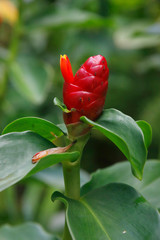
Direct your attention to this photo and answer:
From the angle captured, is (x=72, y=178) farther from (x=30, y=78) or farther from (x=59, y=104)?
(x=30, y=78)

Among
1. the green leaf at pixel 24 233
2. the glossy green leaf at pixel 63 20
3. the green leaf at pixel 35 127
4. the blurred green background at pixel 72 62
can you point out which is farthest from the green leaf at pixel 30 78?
the green leaf at pixel 35 127

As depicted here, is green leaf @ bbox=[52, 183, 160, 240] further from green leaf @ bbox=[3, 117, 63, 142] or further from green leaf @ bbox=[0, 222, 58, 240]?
green leaf @ bbox=[0, 222, 58, 240]

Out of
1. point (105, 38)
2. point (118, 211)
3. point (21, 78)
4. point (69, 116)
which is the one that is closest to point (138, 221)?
point (118, 211)

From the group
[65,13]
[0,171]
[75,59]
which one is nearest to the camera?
[0,171]

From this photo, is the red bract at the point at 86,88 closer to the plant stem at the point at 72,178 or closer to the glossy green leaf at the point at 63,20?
the plant stem at the point at 72,178

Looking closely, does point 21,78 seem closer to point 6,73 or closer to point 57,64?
point 6,73

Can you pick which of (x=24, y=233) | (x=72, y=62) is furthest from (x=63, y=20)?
(x=24, y=233)
